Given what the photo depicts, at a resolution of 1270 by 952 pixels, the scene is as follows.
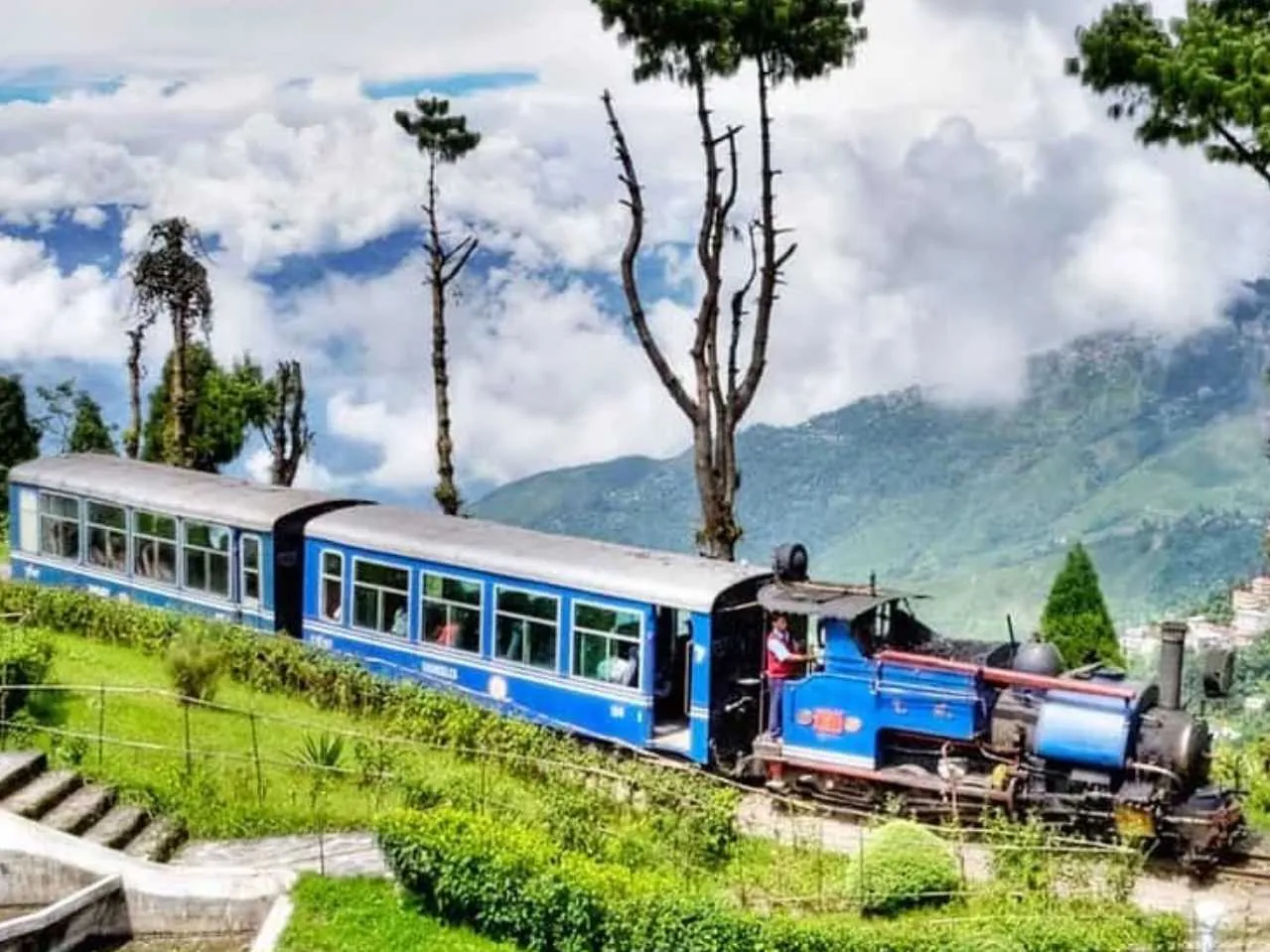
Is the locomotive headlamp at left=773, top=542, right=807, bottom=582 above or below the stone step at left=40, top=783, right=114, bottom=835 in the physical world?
above

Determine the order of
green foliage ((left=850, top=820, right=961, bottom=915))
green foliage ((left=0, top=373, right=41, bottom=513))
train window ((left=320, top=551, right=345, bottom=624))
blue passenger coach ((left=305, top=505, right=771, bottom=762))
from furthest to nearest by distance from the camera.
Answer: green foliage ((left=0, top=373, right=41, bottom=513)) → train window ((left=320, top=551, right=345, bottom=624)) → blue passenger coach ((left=305, top=505, right=771, bottom=762)) → green foliage ((left=850, top=820, right=961, bottom=915))

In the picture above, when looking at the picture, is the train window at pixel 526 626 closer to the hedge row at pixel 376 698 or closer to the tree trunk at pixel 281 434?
the hedge row at pixel 376 698

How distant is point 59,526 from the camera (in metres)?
24.5

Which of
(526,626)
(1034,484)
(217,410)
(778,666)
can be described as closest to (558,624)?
(526,626)

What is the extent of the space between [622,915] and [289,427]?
2236cm

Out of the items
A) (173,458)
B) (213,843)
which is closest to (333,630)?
(213,843)

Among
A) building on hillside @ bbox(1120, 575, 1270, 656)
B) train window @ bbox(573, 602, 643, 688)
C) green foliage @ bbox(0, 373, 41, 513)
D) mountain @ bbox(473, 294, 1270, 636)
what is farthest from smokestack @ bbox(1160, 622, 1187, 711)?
mountain @ bbox(473, 294, 1270, 636)

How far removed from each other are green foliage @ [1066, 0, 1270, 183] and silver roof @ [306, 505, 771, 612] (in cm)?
707

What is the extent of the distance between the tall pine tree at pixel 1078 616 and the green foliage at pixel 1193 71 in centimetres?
543

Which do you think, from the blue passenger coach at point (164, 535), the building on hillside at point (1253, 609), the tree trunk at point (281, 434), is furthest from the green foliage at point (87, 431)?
the building on hillside at point (1253, 609)

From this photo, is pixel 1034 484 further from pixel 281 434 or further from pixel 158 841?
pixel 158 841

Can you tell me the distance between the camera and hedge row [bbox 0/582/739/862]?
14891mm

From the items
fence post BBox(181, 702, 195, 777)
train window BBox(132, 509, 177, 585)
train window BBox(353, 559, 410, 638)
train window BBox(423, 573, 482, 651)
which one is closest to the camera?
fence post BBox(181, 702, 195, 777)

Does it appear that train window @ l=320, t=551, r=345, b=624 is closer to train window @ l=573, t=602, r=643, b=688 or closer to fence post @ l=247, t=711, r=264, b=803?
train window @ l=573, t=602, r=643, b=688
